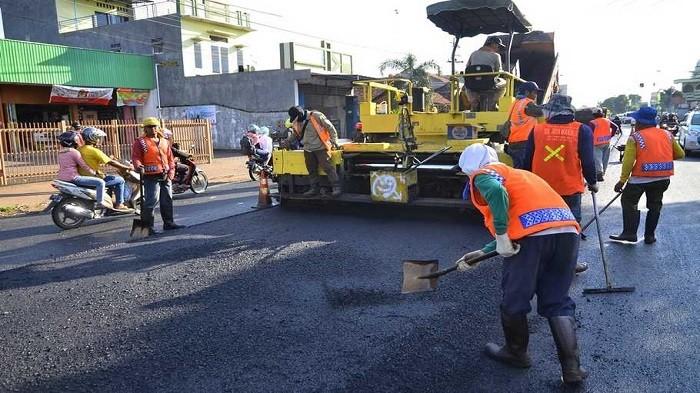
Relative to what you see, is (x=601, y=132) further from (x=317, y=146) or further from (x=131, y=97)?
(x=131, y=97)

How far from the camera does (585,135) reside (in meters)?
4.81

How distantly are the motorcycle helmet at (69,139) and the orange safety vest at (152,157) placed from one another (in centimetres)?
151

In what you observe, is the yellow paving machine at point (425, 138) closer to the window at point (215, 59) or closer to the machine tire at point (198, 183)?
the machine tire at point (198, 183)

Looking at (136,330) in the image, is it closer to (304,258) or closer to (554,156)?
(304,258)

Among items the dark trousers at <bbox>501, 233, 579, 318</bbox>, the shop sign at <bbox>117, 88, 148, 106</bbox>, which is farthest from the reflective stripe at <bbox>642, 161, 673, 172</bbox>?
the shop sign at <bbox>117, 88, 148, 106</bbox>

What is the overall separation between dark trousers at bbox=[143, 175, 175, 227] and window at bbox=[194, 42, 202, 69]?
23.1 meters

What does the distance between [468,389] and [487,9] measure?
22.0 feet

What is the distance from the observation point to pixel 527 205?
303 centimetres

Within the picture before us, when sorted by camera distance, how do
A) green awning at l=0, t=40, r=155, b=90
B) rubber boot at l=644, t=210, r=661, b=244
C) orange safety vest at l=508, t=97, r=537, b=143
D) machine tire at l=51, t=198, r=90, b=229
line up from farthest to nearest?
1. green awning at l=0, t=40, r=155, b=90
2. machine tire at l=51, t=198, r=90, b=229
3. orange safety vest at l=508, t=97, r=537, b=143
4. rubber boot at l=644, t=210, r=661, b=244

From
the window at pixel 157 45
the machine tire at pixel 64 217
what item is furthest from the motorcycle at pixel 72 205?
the window at pixel 157 45

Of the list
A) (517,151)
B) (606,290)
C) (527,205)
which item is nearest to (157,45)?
(517,151)

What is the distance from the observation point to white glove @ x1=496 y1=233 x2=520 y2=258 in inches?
117

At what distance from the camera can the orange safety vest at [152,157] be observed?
7182 millimetres

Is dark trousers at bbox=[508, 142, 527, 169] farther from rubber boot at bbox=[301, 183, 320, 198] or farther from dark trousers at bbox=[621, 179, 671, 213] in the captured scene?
rubber boot at bbox=[301, 183, 320, 198]
